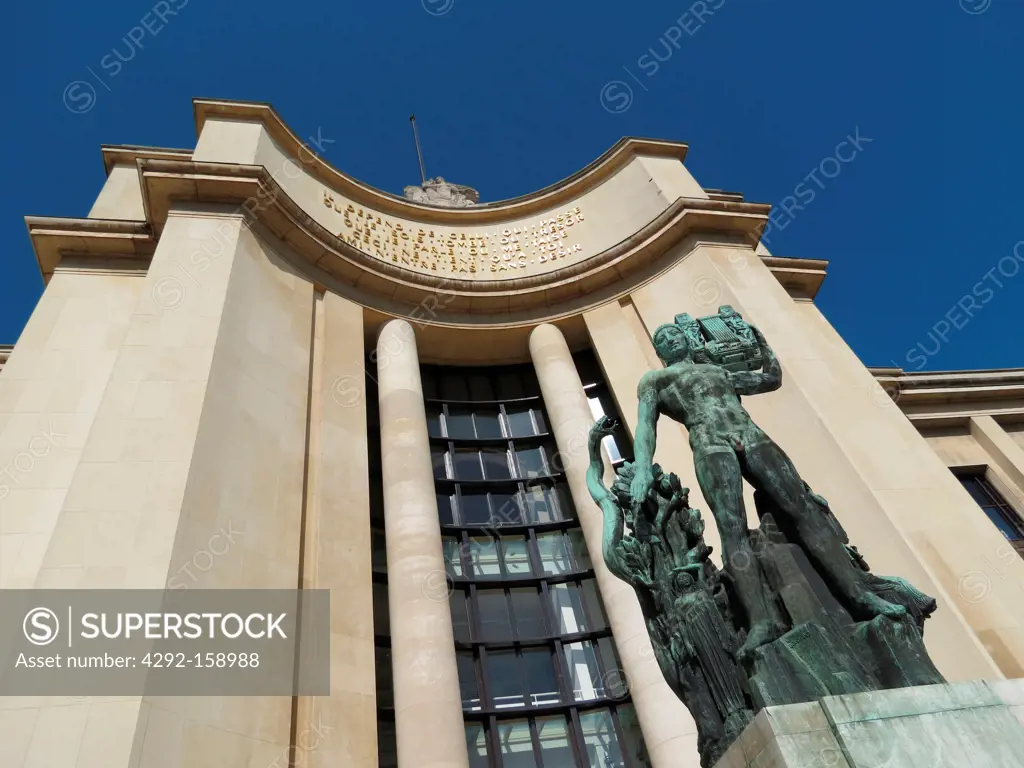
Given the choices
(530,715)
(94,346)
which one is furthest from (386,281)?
(530,715)

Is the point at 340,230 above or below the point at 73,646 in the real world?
above

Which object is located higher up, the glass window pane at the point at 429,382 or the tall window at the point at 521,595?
the glass window pane at the point at 429,382

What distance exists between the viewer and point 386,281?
17.8 m

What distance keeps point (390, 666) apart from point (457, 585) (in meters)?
2.28

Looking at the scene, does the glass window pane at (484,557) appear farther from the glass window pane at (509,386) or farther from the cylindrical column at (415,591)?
the glass window pane at (509,386)

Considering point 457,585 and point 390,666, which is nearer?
point 390,666

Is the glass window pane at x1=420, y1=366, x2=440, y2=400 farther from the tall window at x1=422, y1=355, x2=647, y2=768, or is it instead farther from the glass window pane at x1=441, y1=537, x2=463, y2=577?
the glass window pane at x1=441, y1=537, x2=463, y2=577

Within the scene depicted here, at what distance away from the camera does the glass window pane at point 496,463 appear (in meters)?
16.8

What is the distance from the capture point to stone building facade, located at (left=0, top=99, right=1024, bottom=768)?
31.3 feet

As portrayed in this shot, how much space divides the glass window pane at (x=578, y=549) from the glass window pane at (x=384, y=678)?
180 inches

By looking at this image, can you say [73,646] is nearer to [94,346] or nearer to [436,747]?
[436,747]

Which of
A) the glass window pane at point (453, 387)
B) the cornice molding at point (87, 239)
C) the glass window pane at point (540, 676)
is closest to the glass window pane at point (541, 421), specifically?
the glass window pane at point (453, 387)

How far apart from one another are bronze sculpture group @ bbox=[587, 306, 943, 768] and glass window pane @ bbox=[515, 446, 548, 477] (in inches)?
398

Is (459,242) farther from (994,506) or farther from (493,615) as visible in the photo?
(994,506)
